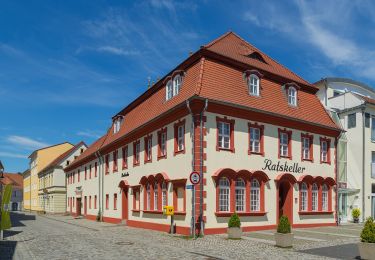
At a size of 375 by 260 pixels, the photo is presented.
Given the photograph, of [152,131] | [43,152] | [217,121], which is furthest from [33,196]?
[217,121]

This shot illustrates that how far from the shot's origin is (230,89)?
22547 millimetres

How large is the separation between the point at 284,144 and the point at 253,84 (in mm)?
4060

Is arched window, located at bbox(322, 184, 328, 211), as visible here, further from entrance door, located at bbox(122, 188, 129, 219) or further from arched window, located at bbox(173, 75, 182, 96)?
entrance door, located at bbox(122, 188, 129, 219)

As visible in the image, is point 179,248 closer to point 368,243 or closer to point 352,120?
point 368,243

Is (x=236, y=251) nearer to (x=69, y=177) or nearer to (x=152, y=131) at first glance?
(x=152, y=131)

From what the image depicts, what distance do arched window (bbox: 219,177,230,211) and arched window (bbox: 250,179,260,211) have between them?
6.03 ft

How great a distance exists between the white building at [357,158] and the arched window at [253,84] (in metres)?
10.6

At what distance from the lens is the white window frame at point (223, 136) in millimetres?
21812

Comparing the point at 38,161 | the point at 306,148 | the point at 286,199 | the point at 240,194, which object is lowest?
the point at 286,199

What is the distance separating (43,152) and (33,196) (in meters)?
13.2

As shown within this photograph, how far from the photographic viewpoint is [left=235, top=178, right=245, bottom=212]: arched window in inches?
869

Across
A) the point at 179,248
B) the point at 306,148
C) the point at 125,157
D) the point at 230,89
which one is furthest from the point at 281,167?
the point at 125,157

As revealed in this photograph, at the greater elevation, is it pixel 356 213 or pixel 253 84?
pixel 253 84

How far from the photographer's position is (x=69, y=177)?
5900 cm
